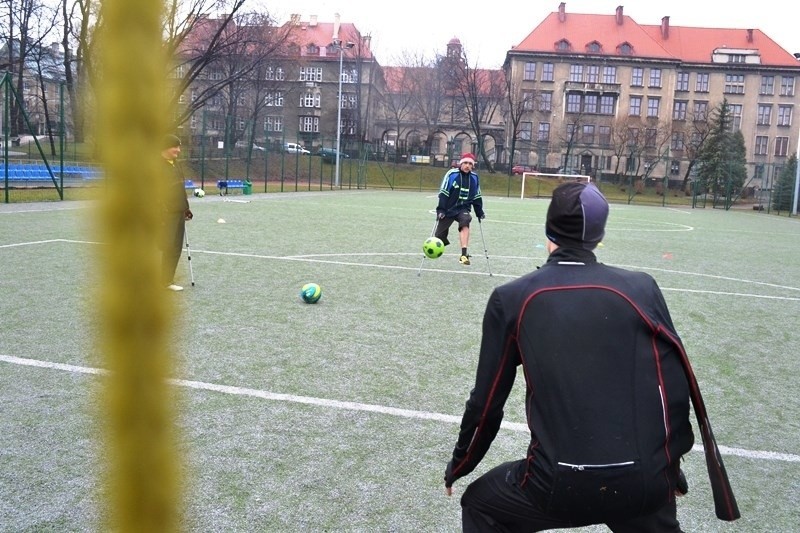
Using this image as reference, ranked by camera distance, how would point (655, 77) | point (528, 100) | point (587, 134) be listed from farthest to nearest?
1. point (655, 77)
2. point (587, 134)
3. point (528, 100)

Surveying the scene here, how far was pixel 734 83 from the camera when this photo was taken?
8175cm

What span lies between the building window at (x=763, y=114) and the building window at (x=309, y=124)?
5041 centimetres

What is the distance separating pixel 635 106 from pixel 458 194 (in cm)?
7469

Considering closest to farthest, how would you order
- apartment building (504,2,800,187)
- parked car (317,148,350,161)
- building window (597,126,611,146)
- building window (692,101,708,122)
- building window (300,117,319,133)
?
parked car (317,148,350,161)
building window (692,101,708,122)
building window (597,126,611,146)
apartment building (504,2,800,187)
building window (300,117,319,133)

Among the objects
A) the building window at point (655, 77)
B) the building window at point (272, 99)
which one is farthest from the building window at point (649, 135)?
the building window at point (272, 99)

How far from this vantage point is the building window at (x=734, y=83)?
81562 mm

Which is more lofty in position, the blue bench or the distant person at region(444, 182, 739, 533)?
the distant person at region(444, 182, 739, 533)

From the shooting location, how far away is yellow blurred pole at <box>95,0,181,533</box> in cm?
47

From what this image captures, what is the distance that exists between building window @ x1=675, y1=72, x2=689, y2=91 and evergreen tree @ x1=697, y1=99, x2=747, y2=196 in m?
7.44

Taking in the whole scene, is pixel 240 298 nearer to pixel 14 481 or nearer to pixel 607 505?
pixel 14 481

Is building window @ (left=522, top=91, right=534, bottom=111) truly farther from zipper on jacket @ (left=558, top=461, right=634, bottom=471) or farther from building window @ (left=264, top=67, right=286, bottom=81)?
zipper on jacket @ (left=558, top=461, right=634, bottom=471)

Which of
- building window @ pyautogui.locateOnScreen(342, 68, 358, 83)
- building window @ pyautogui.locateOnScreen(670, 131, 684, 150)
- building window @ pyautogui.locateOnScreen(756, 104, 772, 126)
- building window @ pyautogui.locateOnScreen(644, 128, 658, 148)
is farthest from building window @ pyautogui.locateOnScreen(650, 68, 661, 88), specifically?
building window @ pyautogui.locateOnScreen(342, 68, 358, 83)

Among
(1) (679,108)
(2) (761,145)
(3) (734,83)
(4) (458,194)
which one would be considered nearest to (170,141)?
(4) (458,194)

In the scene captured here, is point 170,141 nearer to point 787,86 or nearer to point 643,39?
point 643,39
